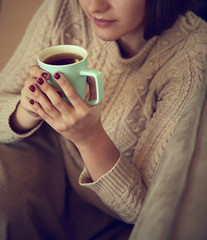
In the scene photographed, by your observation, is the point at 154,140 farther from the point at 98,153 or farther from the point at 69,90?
the point at 69,90

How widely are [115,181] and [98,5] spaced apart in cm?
48

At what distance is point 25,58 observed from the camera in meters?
0.89

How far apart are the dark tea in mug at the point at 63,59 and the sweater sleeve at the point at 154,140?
0.97ft

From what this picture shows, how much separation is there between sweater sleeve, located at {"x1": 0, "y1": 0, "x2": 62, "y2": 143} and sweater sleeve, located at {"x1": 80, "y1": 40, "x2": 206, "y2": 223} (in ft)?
1.19

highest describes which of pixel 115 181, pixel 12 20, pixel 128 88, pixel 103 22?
pixel 103 22

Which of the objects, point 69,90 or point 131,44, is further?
point 131,44

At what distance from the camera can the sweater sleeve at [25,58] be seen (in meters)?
0.84

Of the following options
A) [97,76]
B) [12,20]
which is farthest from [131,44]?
[12,20]

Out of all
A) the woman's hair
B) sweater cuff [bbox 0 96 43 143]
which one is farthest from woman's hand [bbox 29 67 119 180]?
the woman's hair

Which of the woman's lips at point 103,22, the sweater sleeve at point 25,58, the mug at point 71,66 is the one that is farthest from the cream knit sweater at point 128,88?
the mug at point 71,66

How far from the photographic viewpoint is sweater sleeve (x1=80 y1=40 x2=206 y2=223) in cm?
66

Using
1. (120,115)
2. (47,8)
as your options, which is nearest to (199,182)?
(120,115)

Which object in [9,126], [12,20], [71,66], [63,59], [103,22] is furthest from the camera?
[12,20]

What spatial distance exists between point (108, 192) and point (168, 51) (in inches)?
18.9
